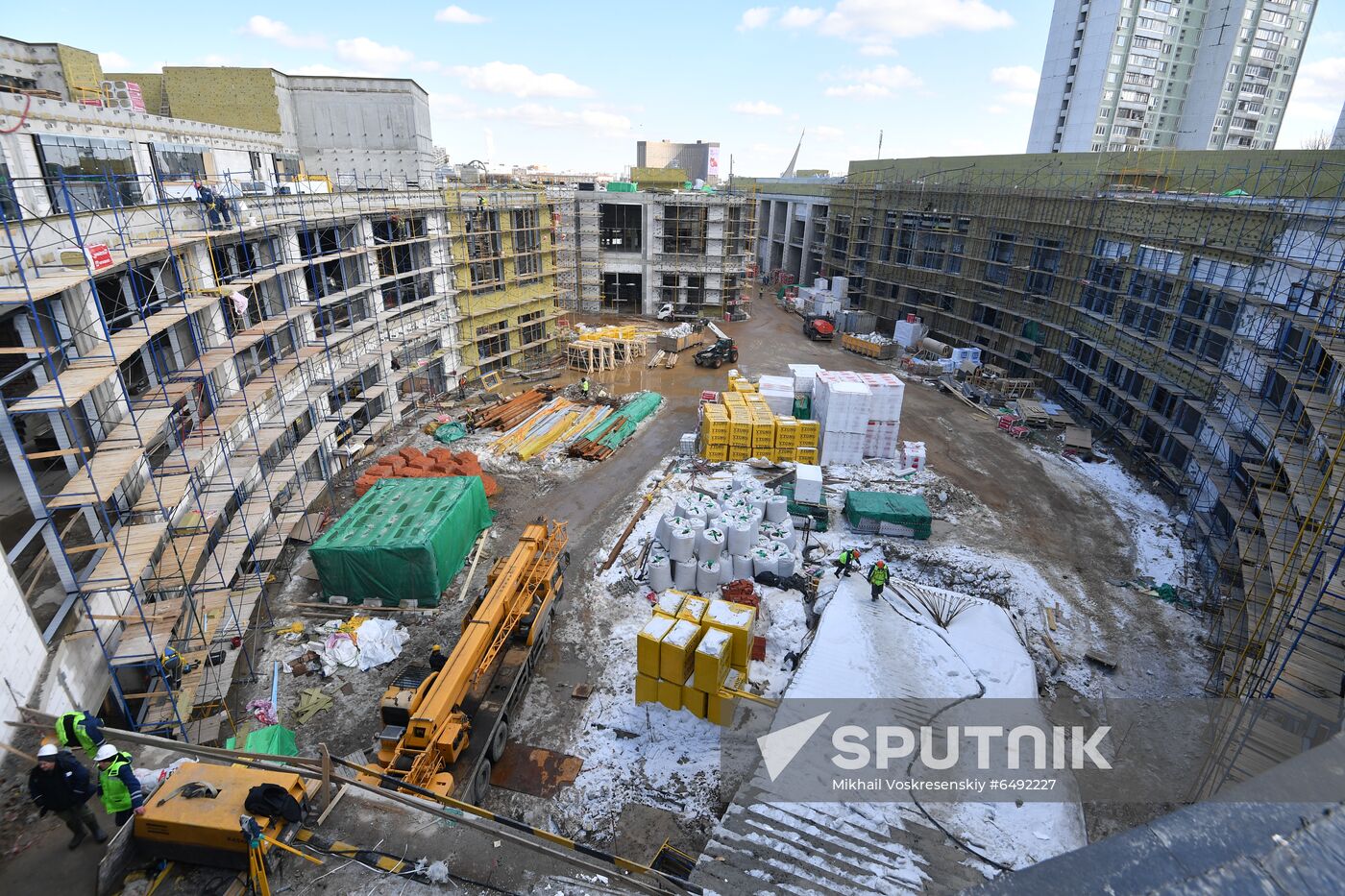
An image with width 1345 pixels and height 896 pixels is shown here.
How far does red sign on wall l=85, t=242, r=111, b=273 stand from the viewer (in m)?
11.0

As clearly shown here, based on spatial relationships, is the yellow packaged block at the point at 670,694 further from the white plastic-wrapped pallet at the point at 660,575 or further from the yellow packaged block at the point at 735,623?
the white plastic-wrapped pallet at the point at 660,575

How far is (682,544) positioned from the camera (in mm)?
16844

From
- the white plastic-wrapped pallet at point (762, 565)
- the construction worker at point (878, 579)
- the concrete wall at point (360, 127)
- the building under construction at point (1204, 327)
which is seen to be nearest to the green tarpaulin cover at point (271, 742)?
the white plastic-wrapped pallet at point (762, 565)

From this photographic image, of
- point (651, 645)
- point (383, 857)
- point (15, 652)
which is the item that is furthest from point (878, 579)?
point (15, 652)

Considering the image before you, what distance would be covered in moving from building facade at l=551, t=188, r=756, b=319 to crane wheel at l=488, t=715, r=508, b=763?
33998 millimetres

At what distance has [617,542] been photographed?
62.0 ft

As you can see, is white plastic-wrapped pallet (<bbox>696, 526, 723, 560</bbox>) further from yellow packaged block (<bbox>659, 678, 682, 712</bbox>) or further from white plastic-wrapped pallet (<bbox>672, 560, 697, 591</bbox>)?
yellow packaged block (<bbox>659, 678, 682, 712</bbox>)

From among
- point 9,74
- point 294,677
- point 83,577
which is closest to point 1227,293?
point 294,677

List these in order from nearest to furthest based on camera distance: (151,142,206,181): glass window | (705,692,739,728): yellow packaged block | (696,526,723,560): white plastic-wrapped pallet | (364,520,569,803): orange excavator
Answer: (364,520,569,803): orange excavator, (705,692,739,728): yellow packaged block, (696,526,723,560): white plastic-wrapped pallet, (151,142,206,181): glass window

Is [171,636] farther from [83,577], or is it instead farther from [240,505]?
[240,505]

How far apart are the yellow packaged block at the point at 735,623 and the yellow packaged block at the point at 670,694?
114cm

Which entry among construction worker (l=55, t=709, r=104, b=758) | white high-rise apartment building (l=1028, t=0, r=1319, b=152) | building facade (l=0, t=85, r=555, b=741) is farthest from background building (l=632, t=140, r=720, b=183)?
construction worker (l=55, t=709, r=104, b=758)

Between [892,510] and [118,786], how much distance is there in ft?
57.5

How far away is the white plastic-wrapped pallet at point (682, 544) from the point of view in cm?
1683
